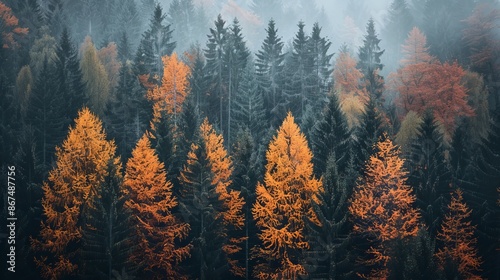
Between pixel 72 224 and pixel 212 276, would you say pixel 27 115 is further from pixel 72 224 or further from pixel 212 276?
pixel 212 276

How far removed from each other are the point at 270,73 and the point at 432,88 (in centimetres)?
2247

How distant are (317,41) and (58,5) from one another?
171ft

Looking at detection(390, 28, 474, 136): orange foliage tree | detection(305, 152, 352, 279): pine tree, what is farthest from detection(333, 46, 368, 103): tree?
detection(305, 152, 352, 279): pine tree

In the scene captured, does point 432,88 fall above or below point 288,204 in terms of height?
above

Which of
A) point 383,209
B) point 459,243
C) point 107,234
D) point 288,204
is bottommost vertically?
point 459,243

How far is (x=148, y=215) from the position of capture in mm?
29812

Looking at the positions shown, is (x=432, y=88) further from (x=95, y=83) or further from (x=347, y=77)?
(x=95, y=83)

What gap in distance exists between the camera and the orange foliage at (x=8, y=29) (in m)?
61.2

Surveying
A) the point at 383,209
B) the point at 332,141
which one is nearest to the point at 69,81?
the point at 332,141

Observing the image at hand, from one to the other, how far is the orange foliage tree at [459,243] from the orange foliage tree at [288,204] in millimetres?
10202

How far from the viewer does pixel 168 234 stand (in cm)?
3002

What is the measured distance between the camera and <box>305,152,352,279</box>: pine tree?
26609 millimetres

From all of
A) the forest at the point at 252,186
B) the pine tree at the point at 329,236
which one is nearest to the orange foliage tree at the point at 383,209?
the forest at the point at 252,186

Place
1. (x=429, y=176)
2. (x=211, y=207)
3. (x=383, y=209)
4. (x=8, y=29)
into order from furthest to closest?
(x=8, y=29)
(x=429, y=176)
(x=211, y=207)
(x=383, y=209)
